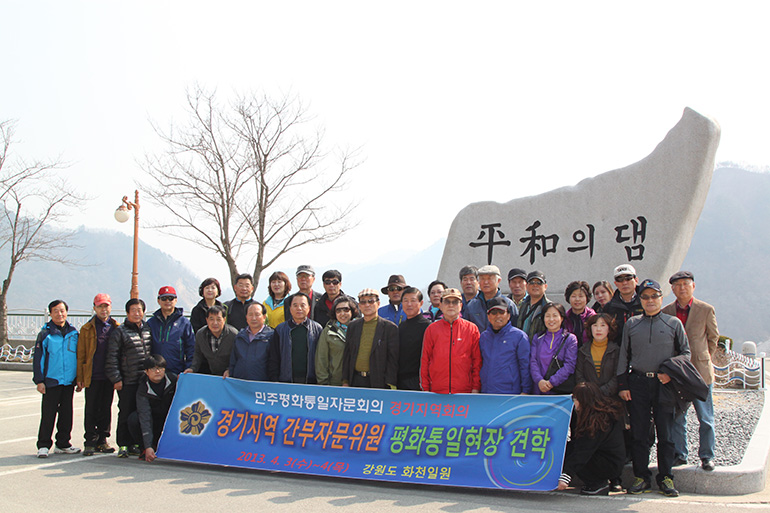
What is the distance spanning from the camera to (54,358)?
5.89 metres

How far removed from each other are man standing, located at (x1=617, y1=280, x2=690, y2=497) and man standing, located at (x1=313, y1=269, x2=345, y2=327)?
9.69 feet

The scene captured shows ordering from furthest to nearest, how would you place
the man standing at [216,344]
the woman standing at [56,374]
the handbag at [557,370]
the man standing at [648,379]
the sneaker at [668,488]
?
1. the woman standing at [56,374]
2. the man standing at [216,344]
3. the handbag at [557,370]
4. the man standing at [648,379]
5. the sneaker at [668,488]

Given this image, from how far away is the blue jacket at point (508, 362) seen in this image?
4.78 meters

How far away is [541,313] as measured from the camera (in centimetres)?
513

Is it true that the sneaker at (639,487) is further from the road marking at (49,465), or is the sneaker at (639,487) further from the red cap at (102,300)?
the red cap at (102,300)

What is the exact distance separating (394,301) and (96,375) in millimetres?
3106

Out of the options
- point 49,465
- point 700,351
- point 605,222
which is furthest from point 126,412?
point 605,222

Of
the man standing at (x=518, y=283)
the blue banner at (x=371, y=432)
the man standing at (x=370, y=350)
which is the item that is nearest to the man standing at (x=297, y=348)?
the blue banner at (x=371, y=432)

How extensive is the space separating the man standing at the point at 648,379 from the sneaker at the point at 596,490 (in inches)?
7.4

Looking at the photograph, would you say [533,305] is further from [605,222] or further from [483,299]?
[605,222]

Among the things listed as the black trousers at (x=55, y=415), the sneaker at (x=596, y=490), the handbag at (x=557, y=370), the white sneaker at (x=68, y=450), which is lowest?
the white sneaker at (x=68, y=450)

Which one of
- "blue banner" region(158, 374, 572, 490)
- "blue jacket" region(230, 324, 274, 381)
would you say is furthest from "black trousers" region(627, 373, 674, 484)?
"blue jacket" region(230, 324, 274, 381)

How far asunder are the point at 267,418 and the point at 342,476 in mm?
917

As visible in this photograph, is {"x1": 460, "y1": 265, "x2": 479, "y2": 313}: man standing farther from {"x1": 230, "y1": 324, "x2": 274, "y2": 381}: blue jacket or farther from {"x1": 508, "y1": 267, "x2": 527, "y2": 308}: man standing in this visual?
{"x1": 230, "y1": 324, "x2": 274, "y2": 381}: blue jacket
